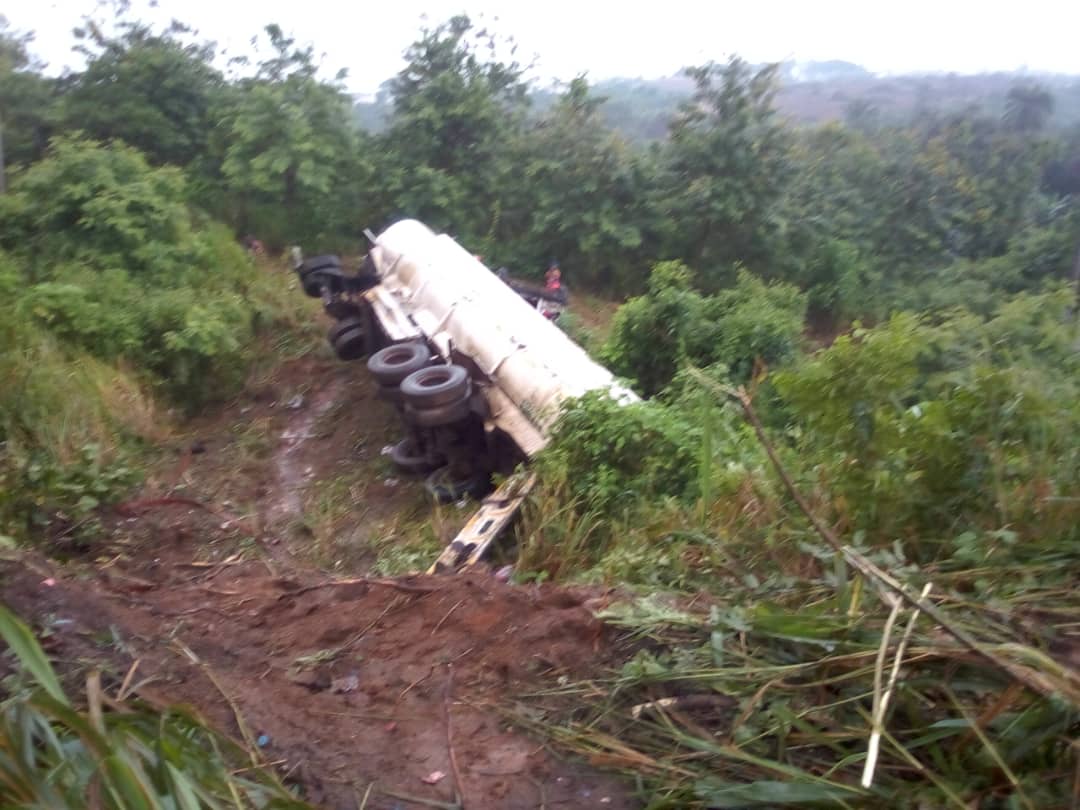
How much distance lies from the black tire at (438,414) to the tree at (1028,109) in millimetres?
15621

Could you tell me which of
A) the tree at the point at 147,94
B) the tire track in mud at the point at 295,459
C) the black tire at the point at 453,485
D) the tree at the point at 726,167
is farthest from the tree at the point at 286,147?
the black tire at the point at 453,485

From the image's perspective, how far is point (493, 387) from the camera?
22.9 feet

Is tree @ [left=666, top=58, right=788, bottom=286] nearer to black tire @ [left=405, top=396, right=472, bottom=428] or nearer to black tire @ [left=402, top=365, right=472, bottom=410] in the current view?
black tire @ [left=402, top=365, right=472, bottom=410]

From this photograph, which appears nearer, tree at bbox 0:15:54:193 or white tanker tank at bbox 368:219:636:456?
white tanker tank at bbox 368:219:636:456

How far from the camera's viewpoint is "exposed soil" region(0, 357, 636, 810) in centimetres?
254

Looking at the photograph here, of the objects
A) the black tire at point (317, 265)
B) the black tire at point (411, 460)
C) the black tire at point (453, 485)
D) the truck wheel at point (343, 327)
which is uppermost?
the black tire at point (317, 265)

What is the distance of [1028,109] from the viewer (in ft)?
58.6

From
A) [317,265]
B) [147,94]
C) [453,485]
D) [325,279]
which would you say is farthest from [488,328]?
[147,94]

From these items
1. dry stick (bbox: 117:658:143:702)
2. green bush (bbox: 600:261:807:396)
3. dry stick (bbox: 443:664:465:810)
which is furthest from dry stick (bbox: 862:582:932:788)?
green bush (bbox: 600:261:807:396)

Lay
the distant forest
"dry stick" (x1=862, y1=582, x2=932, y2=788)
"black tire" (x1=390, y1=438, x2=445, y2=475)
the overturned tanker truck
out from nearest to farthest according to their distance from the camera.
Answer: "dry stick" (x1=862, y1=582, x2=932, y2=788)
the overturned tanker truck
"black tire" (x1=390, y1=438, x2=445, y2=475)
the distant forest

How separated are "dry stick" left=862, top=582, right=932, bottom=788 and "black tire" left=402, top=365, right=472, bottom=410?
4.41 meters

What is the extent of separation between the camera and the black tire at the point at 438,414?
6461mm

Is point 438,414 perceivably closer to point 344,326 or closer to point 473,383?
point 473,383

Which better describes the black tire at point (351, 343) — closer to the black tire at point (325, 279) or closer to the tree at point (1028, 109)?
the black tire at point (325, 279)
